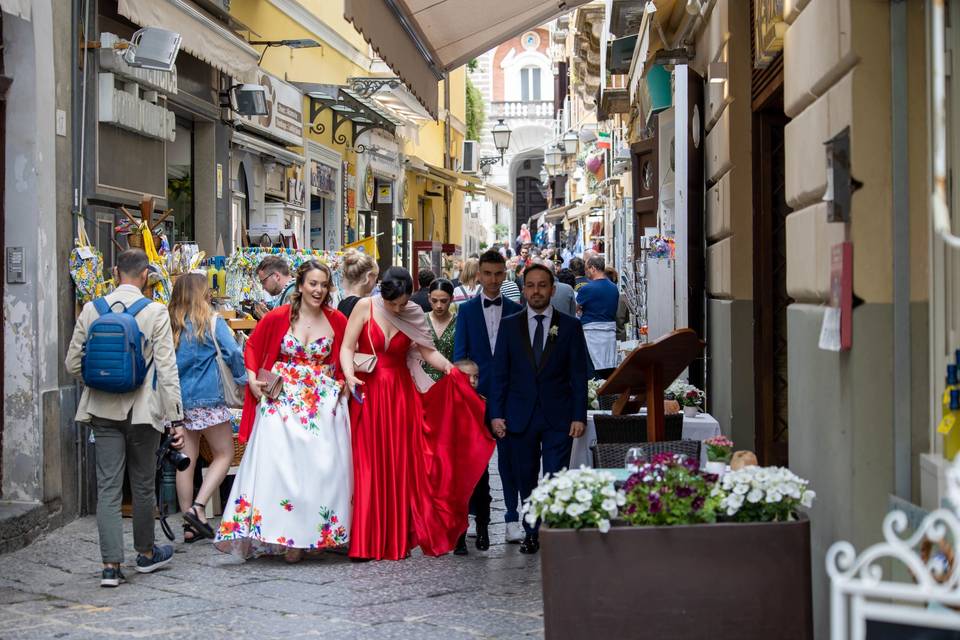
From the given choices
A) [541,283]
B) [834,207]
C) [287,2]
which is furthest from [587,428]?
[287,2]

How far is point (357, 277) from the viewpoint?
30.9 ft

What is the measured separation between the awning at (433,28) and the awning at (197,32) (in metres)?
1.76

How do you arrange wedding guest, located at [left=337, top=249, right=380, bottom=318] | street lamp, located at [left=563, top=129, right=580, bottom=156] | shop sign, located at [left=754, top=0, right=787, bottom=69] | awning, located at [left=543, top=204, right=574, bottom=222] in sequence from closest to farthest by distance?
1. shop sign, located at [left=754, top=0, right=787, bottom=69]
2. wedding guest, located at [left=337, top=249, right=380, bottom=318]
3. street lamp, located at [left=563, top=129, right=580, bottom=156]
4. awning, located at [left=543, top=204, right=574, bottom=222]

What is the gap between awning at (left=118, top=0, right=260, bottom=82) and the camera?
31.4 feet

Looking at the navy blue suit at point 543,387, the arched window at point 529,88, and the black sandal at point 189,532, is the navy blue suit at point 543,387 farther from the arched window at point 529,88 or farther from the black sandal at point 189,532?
the arched window at point 529,88

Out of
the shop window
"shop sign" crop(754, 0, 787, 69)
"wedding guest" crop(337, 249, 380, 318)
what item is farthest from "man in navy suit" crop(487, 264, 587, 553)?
the shop window

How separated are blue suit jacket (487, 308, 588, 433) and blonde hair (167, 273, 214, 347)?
1.94 m

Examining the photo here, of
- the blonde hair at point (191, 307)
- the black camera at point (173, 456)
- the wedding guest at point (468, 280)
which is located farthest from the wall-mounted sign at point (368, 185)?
the black camera at point (173, 456)

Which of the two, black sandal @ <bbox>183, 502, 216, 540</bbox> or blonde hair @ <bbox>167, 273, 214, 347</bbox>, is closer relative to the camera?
black sandal @ <bbox>183, 502, 216, 540</bbox>

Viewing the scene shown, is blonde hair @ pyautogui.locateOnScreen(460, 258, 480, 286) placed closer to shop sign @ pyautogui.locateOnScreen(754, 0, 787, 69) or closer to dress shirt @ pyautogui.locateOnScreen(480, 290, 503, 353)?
dress shirt @ pyautogui.locateOnScreen(480, 290, 503, 353)

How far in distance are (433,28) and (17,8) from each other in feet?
10.4

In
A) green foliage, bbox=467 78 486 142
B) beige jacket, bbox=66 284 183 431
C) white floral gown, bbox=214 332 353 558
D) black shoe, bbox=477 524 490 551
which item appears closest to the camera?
beige jacket, bbox=66 284 183 431

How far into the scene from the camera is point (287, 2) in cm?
1673

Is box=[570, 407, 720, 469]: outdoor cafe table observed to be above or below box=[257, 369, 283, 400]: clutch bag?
below
